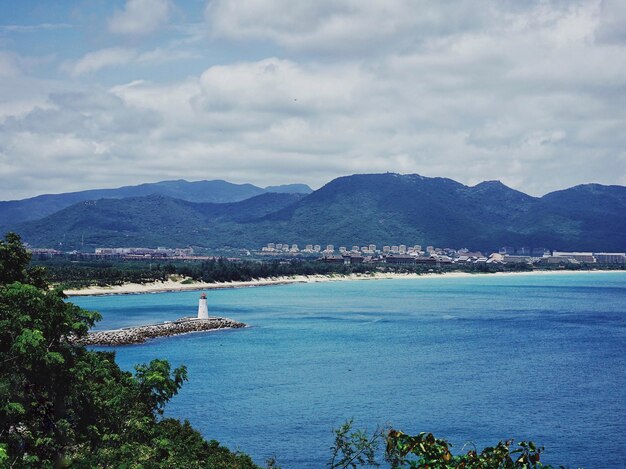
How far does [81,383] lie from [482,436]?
18.9 metres

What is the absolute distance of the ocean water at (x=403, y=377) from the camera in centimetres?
3102

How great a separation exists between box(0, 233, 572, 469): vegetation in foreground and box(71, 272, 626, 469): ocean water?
862 cm

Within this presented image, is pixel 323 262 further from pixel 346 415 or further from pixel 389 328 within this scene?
pixel 346 415

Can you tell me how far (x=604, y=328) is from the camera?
2790 inches

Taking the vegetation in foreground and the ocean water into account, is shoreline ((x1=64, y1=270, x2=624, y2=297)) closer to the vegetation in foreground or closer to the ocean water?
the ocean water

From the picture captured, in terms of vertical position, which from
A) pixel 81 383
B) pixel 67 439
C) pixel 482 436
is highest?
pixel 81 383

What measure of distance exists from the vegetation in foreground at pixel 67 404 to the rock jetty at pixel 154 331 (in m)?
34.0

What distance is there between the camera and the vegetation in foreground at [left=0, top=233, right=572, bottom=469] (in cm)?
1535

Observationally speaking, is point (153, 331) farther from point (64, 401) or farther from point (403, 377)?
point (64, 401)

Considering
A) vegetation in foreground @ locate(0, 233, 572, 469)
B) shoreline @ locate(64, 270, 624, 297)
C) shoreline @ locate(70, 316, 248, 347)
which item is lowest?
shoreline @ locate(70, 316, 248, 347)

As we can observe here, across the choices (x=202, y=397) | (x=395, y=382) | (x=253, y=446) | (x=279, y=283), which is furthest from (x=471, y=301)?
(x=253, y=446)

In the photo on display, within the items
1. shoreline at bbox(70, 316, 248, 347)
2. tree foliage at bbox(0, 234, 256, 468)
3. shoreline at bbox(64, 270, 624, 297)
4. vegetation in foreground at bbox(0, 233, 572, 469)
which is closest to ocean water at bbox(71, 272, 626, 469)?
shoreline at bbox(70, 316, 248, 347)

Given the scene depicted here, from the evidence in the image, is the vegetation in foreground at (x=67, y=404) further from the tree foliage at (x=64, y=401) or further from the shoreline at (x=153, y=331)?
the shoreline at (x=153, y=331)

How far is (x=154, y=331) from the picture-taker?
62469 millimetres
